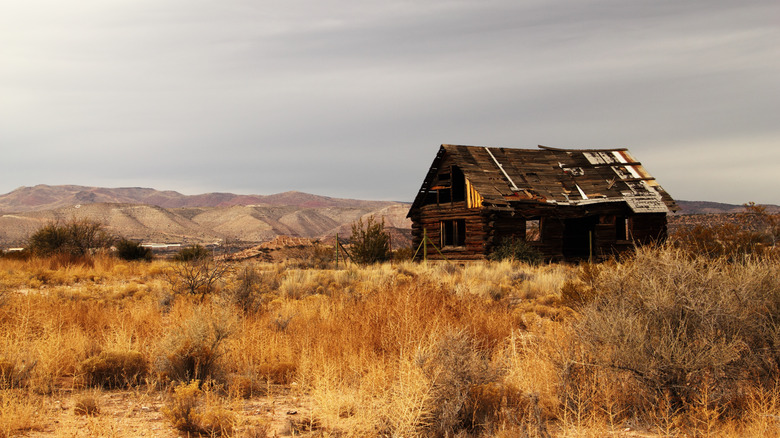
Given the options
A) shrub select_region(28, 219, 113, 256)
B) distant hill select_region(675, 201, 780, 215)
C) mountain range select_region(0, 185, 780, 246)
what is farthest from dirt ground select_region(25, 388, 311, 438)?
distant hill select_region(675, 201, 780, 215)

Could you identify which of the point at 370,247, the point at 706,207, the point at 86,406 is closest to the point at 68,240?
the point at 370,247

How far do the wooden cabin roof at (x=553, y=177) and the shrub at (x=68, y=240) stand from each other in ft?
41.3

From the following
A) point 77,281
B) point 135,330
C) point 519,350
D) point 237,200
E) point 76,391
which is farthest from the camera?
point 237,200

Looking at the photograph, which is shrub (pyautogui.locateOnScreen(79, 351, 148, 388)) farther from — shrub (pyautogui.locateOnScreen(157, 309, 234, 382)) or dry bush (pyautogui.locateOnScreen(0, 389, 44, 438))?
dry bush (pyautogui.locateOnScreen(0, 389, 44, 438))

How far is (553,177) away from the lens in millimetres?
22062

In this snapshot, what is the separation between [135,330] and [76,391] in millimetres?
1757

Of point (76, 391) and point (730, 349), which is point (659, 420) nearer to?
point (730, 349)

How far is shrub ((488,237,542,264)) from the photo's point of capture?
18.8 m

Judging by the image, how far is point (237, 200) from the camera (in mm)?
157500

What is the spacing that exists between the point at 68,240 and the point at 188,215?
8780 centimetres

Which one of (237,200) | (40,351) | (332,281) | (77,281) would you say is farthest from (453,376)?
(237,200)

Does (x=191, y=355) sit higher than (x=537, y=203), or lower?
lower

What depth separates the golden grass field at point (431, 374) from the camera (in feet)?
12.9

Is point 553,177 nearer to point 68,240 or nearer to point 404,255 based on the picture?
point 404,255
